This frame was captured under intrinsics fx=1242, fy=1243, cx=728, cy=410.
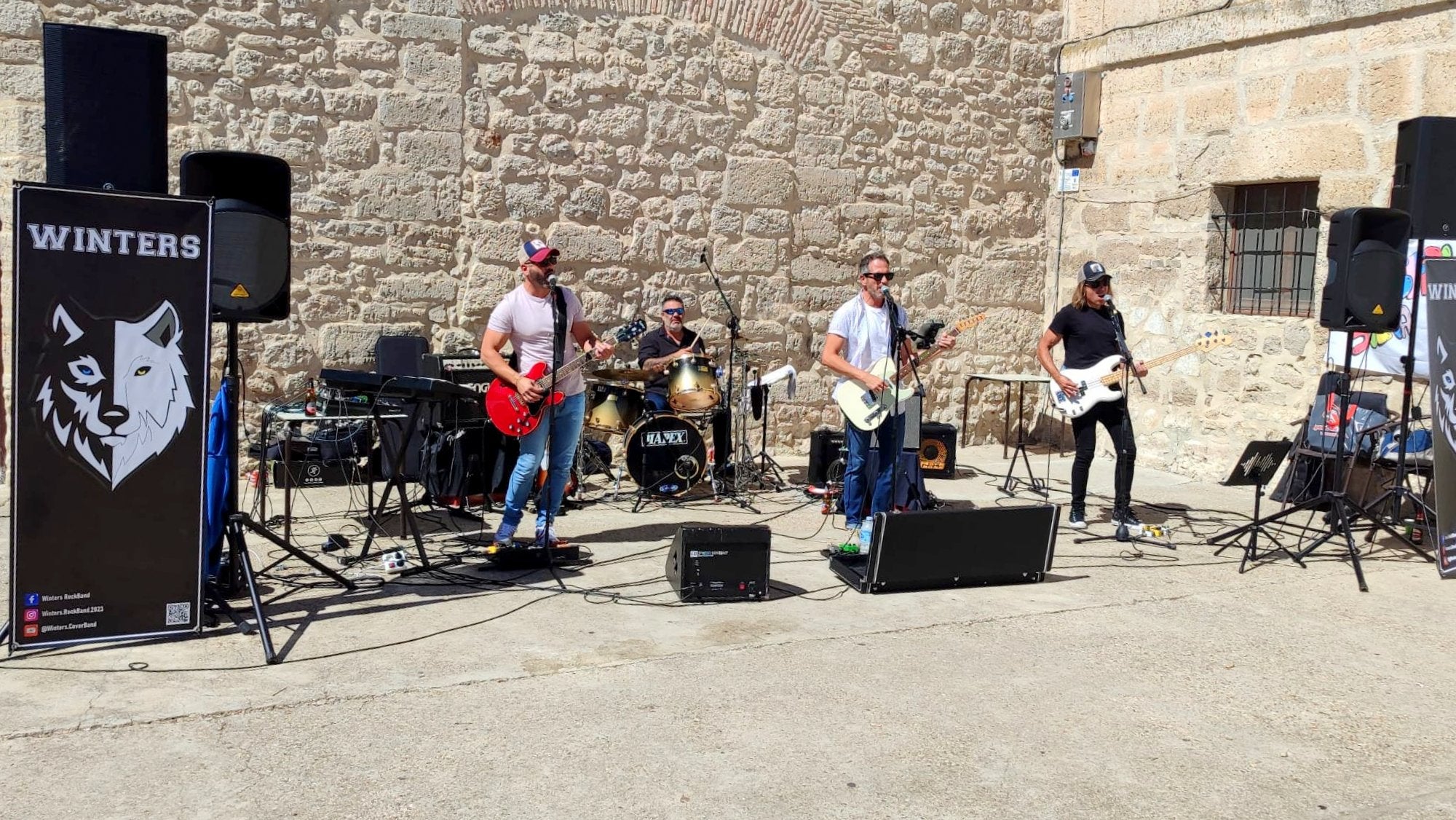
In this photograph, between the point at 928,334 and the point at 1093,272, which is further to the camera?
the point at 1093,272

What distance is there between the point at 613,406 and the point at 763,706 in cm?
445

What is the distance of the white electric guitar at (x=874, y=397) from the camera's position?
6.91 m

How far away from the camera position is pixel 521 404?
6.50 m

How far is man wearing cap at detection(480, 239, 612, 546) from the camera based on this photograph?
643 centimetres

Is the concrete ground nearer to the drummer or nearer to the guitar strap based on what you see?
the guitar strap

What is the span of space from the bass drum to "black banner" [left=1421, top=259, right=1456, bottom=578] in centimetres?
444

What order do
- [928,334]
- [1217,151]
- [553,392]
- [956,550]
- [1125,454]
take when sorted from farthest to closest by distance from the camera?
1. [1217,151]
2. [1125,454]
3. [928,334]
4. [553,392]
5. [956,550]

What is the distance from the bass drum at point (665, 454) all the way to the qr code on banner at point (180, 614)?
3.79 m

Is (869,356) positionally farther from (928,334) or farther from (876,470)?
(876,470)

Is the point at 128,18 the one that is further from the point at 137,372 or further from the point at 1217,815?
the point at 1217,815

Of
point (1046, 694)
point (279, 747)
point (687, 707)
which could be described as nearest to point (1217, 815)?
point (1046, 694)

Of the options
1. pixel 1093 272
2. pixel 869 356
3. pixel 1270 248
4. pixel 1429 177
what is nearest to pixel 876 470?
pixel 869 356

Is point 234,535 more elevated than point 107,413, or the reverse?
point 107,413

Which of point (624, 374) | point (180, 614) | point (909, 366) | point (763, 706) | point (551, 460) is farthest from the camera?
point (624, 374)
